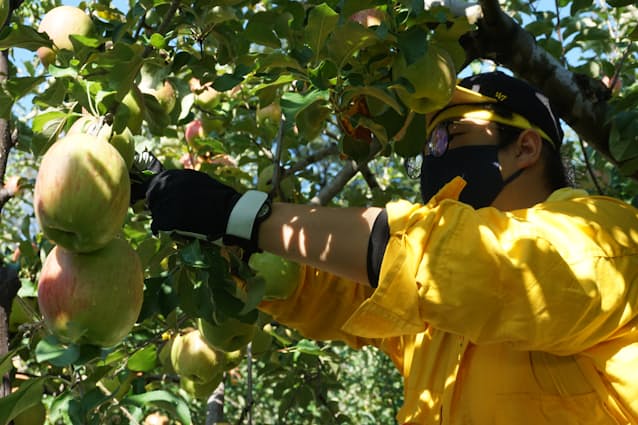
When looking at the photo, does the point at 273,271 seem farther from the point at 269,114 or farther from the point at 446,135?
the point at 269,114

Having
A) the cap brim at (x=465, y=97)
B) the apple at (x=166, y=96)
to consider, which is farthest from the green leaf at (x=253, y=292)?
the cap brim at (x=465, y=97)

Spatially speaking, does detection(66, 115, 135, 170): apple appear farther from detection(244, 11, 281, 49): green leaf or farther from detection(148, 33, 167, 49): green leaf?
detection(244, 11, 281, 49): green leaf

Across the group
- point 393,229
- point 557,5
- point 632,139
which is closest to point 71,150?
point 393,229

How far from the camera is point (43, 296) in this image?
51.6 inches

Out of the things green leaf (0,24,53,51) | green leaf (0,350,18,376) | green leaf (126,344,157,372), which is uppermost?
green leaf (0,24,53,51)

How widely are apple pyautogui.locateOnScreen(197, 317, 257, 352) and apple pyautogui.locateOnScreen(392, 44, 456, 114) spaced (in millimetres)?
571

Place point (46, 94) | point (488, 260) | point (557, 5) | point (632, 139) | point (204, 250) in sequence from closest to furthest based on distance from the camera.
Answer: point (488, 260)
point (204, 250)
point (46, 94)
point (632, 139)
point (557, 5)

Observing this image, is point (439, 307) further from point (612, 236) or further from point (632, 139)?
point (632, 139)

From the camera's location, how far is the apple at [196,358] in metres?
2.00

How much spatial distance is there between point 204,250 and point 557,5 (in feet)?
5.03

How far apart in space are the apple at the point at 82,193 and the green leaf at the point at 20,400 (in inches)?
12.9

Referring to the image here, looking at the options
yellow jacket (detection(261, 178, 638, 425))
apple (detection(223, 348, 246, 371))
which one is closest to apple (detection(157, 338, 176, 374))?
apple (detection(223, 348, 246, 371))

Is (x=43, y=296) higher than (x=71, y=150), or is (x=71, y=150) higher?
(x=71, y=150)

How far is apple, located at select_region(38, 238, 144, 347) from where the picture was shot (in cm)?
126
